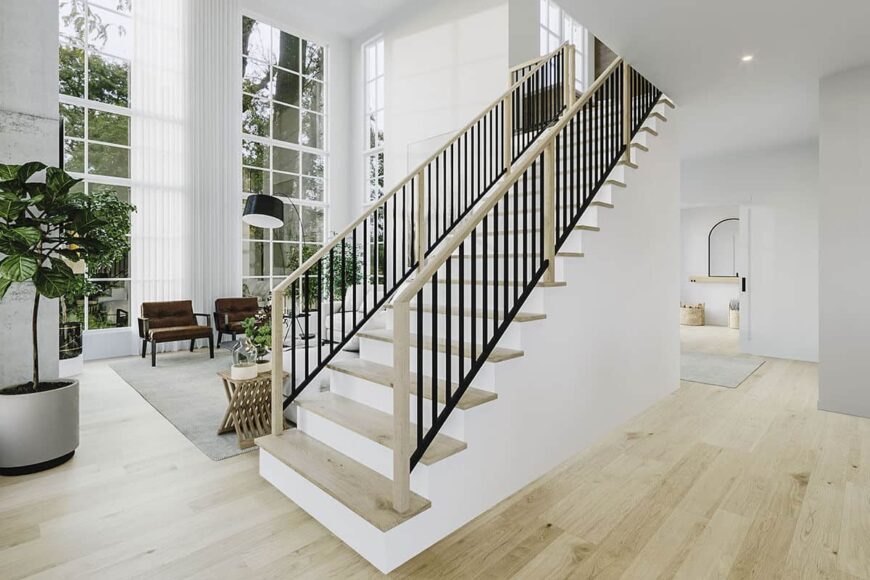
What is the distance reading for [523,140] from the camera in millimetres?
4945

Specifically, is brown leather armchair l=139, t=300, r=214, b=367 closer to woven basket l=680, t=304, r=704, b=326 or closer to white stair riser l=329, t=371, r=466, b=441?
white stair riser l=329, t=371, r=466, b=441

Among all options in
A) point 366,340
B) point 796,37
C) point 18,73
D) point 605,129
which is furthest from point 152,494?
point 796,37

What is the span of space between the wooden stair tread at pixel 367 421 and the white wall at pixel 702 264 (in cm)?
900

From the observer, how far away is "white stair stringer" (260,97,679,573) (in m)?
2.05

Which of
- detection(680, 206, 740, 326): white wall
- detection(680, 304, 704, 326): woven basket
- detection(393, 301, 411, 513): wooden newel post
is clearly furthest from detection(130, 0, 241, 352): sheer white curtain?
detection(680, 206, 740, 326): white wall

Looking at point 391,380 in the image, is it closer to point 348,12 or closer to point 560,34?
point 560,34

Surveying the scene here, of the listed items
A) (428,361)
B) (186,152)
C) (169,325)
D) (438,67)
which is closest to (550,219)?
(428,361)

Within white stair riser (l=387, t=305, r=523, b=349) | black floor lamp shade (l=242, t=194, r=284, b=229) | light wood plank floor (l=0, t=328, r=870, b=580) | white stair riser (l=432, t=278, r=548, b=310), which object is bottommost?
light wood plank floor (l=0, t=328, r=870, b=580)

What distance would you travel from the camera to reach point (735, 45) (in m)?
3.25

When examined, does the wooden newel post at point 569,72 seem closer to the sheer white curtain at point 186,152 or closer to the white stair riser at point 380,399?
the white stair riser at point 380,399

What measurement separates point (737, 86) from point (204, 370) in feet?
20.5

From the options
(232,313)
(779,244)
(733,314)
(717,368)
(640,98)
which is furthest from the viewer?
(733,314)

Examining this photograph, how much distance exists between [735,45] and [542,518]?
3.44m

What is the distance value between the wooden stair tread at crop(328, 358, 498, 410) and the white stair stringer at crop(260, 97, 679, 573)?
1.6 inches
